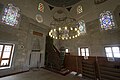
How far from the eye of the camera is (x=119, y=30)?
16.4ft

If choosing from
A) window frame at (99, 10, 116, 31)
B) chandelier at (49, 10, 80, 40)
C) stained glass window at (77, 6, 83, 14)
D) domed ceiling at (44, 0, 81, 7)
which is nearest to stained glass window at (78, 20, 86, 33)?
chandelier at (49, 10, 80, 40)

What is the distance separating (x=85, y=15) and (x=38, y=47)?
278 inches

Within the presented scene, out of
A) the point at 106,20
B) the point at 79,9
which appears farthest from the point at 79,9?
the point at 106,20

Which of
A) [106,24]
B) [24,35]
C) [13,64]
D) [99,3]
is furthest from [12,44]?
[99,3]

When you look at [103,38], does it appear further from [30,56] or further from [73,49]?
[30,56]

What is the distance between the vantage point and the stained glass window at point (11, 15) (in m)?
4.92

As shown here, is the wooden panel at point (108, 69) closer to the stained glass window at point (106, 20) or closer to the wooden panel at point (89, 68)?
the wooden panel at point (89, 68)

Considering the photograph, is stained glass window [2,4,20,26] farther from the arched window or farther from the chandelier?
the arched window

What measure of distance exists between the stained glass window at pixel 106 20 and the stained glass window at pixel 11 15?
848cm

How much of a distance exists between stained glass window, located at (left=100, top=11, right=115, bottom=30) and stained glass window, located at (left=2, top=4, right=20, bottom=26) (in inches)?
334

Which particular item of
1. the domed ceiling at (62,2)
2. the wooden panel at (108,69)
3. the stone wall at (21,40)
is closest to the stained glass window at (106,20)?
the wooden panel at (108,69)

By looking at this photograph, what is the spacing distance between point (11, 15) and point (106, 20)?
915 cm

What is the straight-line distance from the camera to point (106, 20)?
6.02 meters

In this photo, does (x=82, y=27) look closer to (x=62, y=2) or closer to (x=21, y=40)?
(x=62, y=2)
